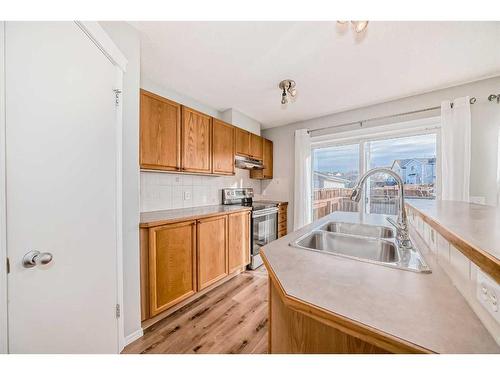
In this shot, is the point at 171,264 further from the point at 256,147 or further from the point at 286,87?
the point at 256,147

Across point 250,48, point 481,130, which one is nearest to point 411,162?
point 481,130

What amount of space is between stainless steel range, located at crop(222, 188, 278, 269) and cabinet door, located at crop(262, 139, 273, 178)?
1.84ft

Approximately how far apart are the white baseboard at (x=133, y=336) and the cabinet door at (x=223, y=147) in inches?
68.9

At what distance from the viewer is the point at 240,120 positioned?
3234 mm

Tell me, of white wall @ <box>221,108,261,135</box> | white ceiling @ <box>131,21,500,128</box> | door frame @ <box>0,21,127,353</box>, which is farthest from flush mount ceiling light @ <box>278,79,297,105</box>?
door frame @ <box>0,21,127,353</box>

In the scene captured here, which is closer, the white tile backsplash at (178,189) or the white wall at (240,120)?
the white tile backsplash at (178,189)

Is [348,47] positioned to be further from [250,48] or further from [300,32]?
[250,48]

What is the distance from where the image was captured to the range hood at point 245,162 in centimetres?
300

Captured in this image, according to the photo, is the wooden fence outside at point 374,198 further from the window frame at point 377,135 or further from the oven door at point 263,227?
the oven door at point 263,227

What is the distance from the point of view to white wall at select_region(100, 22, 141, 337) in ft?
4.50

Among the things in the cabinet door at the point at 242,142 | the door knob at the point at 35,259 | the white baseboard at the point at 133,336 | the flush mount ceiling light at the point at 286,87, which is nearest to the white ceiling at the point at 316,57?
the flush mount ceiling light at the point at 286,87

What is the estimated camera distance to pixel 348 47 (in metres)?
1.67

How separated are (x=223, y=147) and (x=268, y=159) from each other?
1.29 metres

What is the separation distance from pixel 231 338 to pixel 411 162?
10.2 feet
